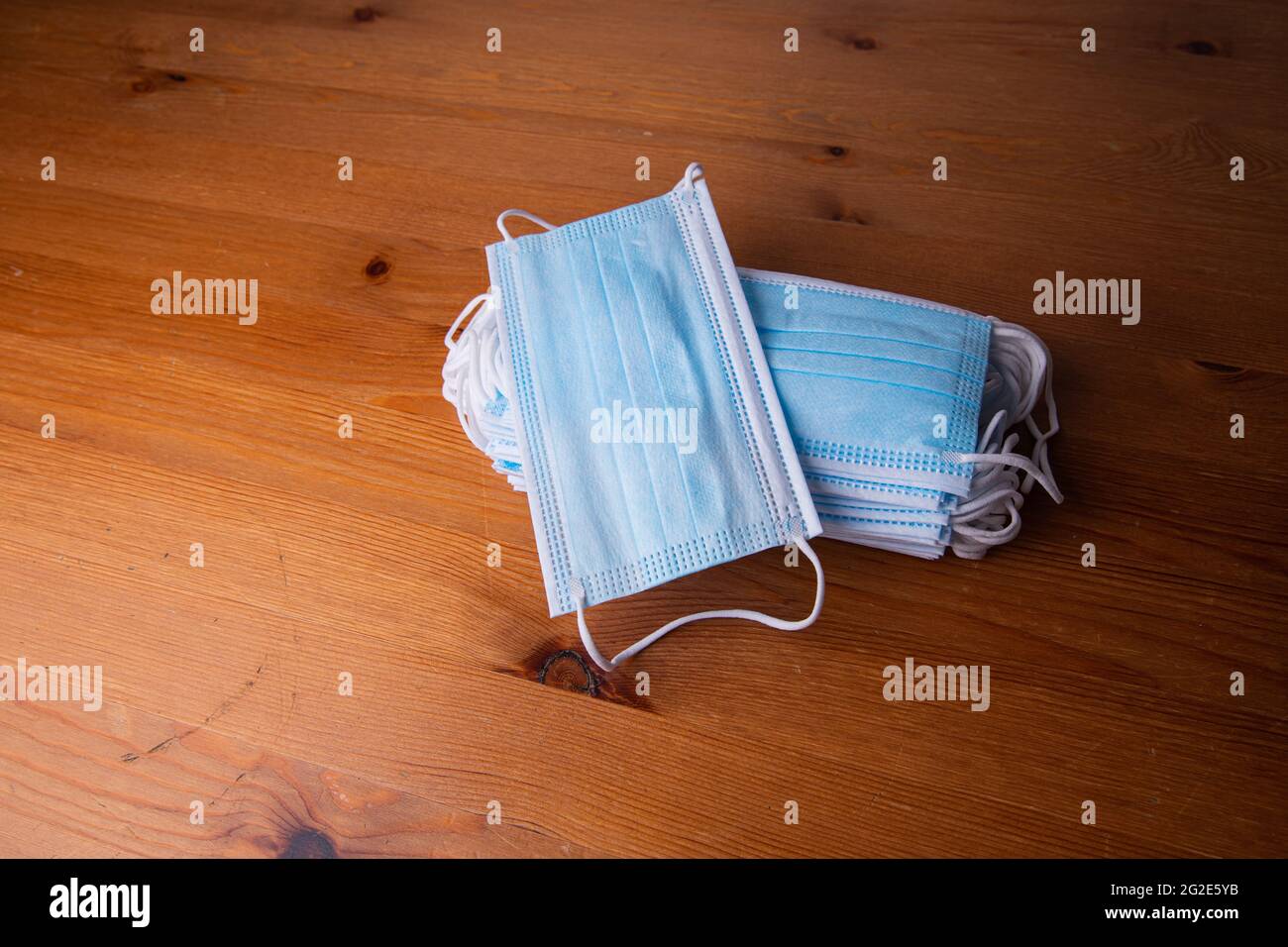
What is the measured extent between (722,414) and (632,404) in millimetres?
93

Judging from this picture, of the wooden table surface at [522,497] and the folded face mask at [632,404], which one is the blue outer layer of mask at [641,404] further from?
the wooden table surface at [522,497]

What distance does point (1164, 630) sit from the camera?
96 cm

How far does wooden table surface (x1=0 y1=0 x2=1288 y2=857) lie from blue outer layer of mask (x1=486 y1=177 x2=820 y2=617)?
12 cm

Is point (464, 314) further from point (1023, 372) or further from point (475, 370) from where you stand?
point (1023, 372)

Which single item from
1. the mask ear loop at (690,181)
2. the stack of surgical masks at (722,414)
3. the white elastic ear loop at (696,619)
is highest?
the mask ear loop at (690,181)

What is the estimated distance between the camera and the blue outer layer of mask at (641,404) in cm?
91

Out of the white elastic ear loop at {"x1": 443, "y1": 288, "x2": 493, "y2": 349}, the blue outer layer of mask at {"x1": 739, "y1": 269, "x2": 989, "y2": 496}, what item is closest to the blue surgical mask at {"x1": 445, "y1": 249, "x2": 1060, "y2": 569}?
the blue outer layer of mask at {"x1": 739, "y1": 269, "x2": 989, "y2": 496}

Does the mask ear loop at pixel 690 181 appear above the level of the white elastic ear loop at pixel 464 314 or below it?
above

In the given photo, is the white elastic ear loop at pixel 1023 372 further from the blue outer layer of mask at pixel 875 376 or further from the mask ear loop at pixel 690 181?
the mask ear loop at pixel 690 181

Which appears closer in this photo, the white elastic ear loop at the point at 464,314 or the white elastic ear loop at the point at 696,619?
the white elastic ear loop at the point at 696,619

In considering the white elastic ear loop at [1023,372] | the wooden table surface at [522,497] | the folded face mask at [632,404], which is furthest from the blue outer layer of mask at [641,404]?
the white elastic ear loop at [1023,372]

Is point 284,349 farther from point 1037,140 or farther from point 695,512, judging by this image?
point 1037,140

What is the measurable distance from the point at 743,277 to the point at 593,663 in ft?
1.48

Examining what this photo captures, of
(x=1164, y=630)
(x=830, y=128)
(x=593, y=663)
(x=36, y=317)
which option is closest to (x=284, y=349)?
(x=36, y=317)
